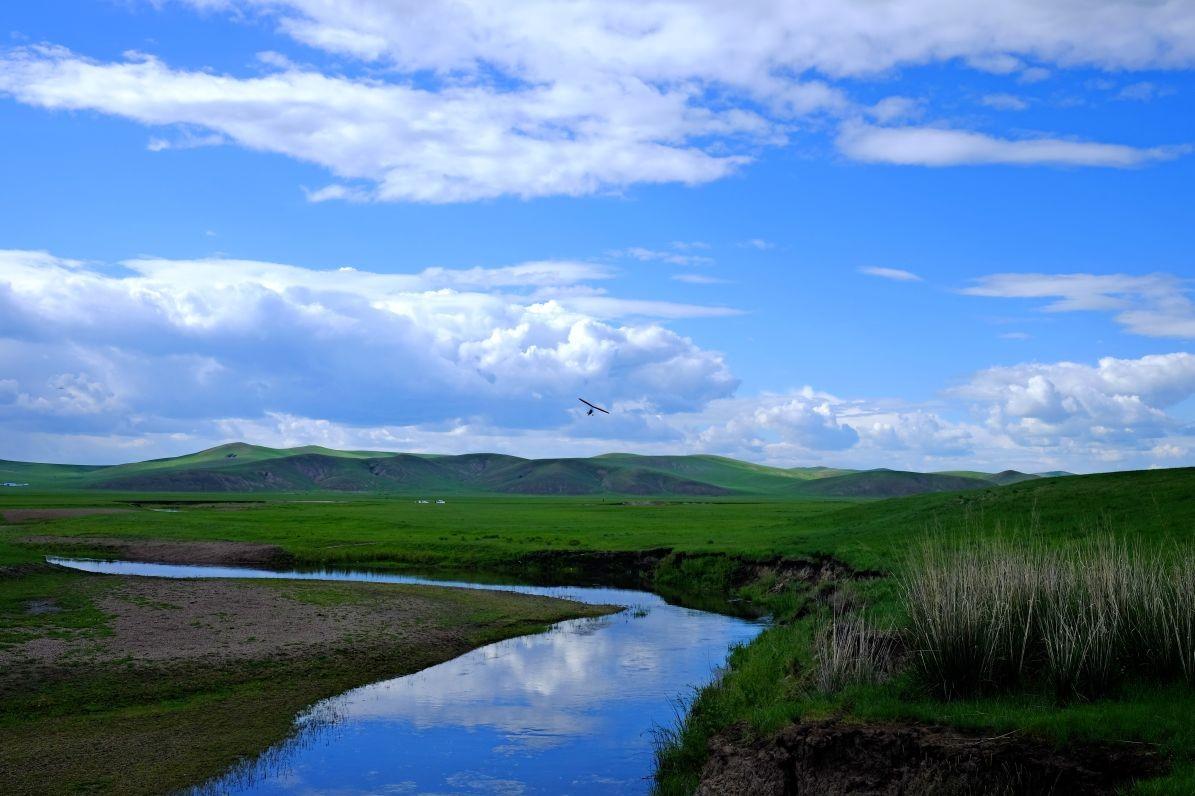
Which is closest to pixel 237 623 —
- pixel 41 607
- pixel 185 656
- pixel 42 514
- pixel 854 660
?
pixel 185 656

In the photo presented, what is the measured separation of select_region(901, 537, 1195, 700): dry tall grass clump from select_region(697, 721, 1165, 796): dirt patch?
237 cm

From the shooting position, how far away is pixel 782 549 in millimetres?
52250

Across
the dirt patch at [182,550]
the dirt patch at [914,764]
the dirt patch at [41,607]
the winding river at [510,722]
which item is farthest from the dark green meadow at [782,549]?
the dirt patch at [41,607]

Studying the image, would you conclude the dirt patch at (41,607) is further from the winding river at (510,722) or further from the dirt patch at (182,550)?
the dirt patch at (182,550)

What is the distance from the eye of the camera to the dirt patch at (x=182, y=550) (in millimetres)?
63594

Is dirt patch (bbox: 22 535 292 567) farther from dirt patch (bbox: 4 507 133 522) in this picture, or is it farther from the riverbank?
dirt patch (bbox: 4 507 133 522)

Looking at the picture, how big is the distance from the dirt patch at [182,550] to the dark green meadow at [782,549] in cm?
95

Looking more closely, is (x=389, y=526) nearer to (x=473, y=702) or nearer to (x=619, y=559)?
(x=619, y=559)

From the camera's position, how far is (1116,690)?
53.4 ft

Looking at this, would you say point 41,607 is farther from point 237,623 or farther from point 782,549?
point 782,549

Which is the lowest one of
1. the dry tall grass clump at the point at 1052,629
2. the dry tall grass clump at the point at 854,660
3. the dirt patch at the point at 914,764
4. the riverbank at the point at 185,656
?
the riverbank at the point at 185,656

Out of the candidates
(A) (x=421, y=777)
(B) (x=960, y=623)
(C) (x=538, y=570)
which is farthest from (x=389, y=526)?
(B) (x=960, y=623)

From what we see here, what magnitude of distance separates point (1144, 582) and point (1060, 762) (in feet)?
17.7

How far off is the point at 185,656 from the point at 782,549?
33280mm
